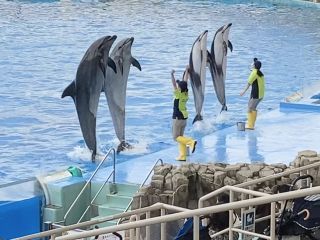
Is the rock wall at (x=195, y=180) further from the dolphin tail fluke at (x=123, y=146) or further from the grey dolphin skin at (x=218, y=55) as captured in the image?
the grey dolphin skin at (x=218, y=55)

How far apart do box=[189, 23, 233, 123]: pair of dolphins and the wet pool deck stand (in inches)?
33.3

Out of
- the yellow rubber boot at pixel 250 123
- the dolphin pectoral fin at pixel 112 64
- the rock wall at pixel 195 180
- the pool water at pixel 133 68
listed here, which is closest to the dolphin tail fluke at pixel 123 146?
the pool water at pixel 133 68

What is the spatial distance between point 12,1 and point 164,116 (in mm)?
24997

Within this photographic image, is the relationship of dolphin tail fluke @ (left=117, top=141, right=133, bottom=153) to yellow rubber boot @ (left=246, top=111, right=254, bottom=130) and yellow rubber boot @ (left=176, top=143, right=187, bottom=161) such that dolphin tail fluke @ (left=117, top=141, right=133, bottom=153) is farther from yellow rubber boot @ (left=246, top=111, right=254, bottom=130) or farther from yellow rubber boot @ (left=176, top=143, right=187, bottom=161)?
yellow rubber boot @ (left=246, top=111, right=254, bottom=130)

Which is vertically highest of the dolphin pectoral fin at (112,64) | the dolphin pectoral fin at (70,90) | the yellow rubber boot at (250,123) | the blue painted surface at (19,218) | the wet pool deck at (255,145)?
the dolphin pectoral fin at (112,64)

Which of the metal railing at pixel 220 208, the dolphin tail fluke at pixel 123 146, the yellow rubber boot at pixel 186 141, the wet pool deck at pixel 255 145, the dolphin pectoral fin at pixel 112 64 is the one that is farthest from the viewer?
the dolphin tail fluke at pixel 123 146

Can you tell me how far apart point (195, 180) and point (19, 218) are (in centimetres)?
179

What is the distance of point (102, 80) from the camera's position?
33.5 ft

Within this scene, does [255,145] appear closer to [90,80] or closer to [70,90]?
[90,80]

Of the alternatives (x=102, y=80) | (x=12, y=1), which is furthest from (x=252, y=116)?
(x=12, y=1)

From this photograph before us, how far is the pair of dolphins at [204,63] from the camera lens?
11852 mm

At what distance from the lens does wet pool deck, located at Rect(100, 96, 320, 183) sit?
9367 millimetres

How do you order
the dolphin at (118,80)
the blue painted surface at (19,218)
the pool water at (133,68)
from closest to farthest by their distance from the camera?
the blue painted surface at (19,218)
the dolphin at (118,80)
the pool water at (133,68)

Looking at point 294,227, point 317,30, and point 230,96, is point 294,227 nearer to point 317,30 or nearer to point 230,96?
point 230,96
